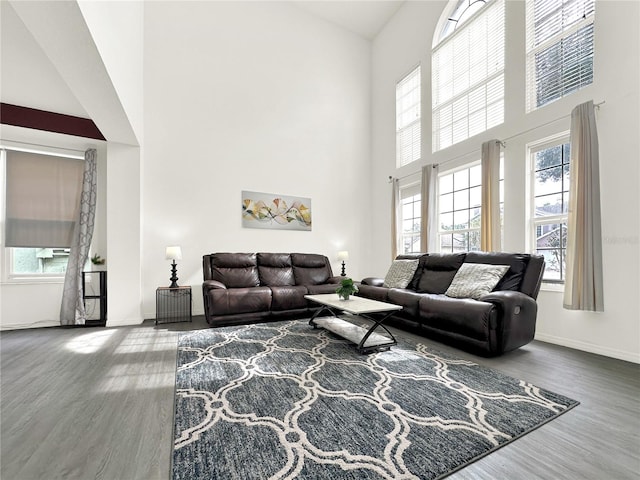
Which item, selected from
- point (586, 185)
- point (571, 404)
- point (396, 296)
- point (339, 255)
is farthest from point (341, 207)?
point (571, 404)

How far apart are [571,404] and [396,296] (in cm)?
193

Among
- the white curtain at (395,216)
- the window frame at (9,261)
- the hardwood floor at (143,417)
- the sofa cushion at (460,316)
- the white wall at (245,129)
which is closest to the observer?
the hardwood floor at (143,417)

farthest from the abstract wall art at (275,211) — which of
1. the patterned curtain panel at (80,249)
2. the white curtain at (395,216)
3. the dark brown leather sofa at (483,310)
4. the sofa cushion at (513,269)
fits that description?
the sofa cushion at (513,269)

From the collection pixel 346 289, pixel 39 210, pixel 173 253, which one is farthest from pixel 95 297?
pixel 346 289

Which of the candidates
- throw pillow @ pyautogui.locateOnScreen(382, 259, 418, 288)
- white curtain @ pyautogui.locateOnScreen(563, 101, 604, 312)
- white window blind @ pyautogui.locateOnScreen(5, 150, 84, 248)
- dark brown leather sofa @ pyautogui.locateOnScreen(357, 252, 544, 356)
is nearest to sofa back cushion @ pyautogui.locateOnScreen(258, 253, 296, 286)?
throw pillow @ pyautogui.locateOnScreen(382, 259, 418, 288)

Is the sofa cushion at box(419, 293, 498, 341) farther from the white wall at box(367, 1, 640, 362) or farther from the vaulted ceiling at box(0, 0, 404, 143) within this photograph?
the vaulted ceiling at box(0, 0, 404, 143)

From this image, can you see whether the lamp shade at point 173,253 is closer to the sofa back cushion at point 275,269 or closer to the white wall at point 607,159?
the sofa back cushion at point 275,269

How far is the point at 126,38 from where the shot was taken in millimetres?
3094

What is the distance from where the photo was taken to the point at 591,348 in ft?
9.14

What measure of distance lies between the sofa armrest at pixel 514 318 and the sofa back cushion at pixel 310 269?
8.92ft

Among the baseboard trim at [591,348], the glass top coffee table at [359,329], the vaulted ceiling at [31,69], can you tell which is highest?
the vaulted ceiling at [31,69]

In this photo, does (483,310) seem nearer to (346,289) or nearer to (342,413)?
(346,289)

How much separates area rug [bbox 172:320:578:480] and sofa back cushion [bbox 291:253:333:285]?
217cm

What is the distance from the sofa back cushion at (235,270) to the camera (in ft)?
14.2
